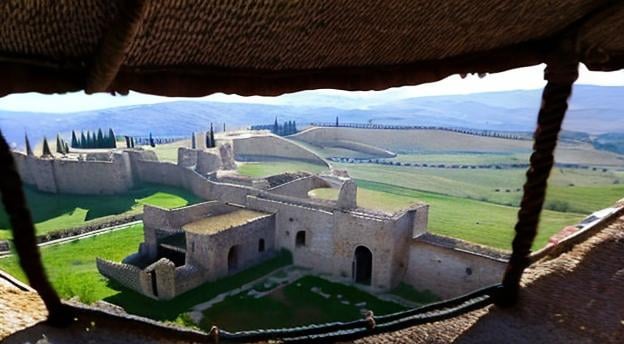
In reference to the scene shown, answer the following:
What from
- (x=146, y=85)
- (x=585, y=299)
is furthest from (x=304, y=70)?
(x=585, y=299)

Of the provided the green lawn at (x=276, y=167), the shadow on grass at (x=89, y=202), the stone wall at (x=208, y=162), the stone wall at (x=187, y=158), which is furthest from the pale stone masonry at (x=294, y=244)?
the green lawn at (x=276, y=167)

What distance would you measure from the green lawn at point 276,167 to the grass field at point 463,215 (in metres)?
3.39

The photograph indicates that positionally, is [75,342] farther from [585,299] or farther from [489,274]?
[489,274]

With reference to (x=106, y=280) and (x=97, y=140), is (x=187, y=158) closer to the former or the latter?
(x=106, y=280)

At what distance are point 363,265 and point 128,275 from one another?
5453 millimetres

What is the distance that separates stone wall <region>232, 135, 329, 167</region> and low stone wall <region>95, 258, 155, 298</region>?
15184 mm

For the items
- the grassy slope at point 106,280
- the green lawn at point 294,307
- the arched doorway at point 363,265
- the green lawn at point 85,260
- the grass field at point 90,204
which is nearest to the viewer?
the green lawn at point 294,307

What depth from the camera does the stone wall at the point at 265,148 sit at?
26297 mm

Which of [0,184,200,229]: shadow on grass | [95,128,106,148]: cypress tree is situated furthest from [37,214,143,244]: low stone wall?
[95,128,106,148]: cypress tree

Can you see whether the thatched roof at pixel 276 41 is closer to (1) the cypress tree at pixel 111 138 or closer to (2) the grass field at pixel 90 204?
(2) the grass field at pixel 90 204

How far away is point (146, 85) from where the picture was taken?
3.31ft

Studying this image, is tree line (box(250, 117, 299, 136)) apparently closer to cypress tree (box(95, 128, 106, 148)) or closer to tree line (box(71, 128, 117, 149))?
tree line (box(71, 128, 117, 149))

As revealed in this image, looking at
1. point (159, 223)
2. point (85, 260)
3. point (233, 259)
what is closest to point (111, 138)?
point (85, 260)

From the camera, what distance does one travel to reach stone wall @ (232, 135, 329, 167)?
86.3 feet
